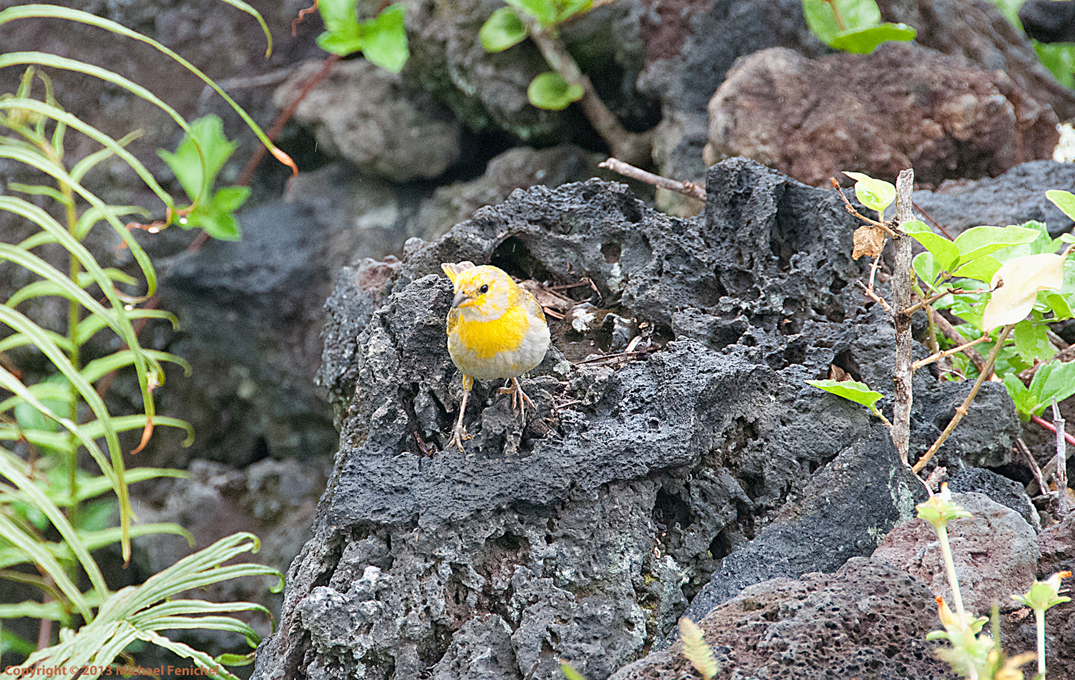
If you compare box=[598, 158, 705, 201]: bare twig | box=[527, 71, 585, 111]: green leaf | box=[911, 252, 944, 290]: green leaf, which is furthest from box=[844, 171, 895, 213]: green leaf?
box=[527, 71, 585, 111]: green leaf

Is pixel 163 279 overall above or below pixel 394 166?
below

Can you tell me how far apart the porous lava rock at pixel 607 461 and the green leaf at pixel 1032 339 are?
23 centimetres

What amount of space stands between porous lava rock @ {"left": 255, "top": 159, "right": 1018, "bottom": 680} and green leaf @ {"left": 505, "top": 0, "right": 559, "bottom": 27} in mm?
1843

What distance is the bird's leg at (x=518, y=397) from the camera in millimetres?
2018

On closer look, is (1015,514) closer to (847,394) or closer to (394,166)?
(847,394)

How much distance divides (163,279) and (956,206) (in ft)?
14.6

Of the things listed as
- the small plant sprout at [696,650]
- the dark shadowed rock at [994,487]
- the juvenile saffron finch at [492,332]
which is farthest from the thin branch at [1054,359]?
the small plant sprout at [696,650]

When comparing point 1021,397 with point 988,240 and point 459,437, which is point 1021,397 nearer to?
point 988,240

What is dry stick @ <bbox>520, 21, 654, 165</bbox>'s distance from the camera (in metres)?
4.17

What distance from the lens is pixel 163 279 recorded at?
465cm

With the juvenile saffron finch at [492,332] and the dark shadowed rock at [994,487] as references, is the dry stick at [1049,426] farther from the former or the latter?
the juvenile saffron finch at [492,332]

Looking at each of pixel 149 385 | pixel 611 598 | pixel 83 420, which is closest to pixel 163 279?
pixel 83 420

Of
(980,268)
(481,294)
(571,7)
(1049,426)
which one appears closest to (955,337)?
(1049,426)

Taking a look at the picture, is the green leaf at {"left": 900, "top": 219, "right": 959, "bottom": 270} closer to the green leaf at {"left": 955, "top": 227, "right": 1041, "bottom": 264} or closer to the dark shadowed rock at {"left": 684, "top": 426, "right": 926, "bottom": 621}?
the green leaf at {"left": 955, "top": 227, "right": 1041, "bottom": 264}
